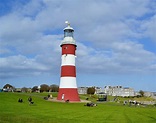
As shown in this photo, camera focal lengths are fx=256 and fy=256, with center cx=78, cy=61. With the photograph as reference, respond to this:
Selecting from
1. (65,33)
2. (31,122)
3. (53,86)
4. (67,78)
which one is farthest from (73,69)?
(53,86)

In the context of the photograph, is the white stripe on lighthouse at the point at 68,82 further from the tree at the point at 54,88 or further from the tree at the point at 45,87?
the tree at the point at 54,88

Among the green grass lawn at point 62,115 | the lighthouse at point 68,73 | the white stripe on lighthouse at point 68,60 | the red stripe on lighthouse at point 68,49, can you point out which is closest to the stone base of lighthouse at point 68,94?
the lighthouse at point 68,73

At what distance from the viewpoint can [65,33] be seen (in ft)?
179

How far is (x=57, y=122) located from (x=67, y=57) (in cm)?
3356

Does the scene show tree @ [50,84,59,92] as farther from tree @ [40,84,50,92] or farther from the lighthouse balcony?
the lighthouse balcony

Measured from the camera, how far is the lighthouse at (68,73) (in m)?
51.0

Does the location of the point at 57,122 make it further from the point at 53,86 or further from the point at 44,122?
the point at 53,86

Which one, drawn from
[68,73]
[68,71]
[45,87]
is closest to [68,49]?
[68,71]

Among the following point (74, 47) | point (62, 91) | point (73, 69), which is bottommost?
point (62, 91)

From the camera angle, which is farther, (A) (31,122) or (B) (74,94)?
(B) (74,94)

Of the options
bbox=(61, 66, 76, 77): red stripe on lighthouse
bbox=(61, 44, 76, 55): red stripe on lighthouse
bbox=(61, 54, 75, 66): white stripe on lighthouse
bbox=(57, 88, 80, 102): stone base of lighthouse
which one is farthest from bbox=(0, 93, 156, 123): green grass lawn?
bbox=(61, 44, 76, 55): red stripe on lighthouse

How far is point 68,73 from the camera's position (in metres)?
51.2

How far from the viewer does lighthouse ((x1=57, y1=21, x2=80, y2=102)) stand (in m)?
51.0

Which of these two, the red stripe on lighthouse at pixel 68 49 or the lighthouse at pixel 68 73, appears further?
the red stripe on lighthouse at pixel 68 49
